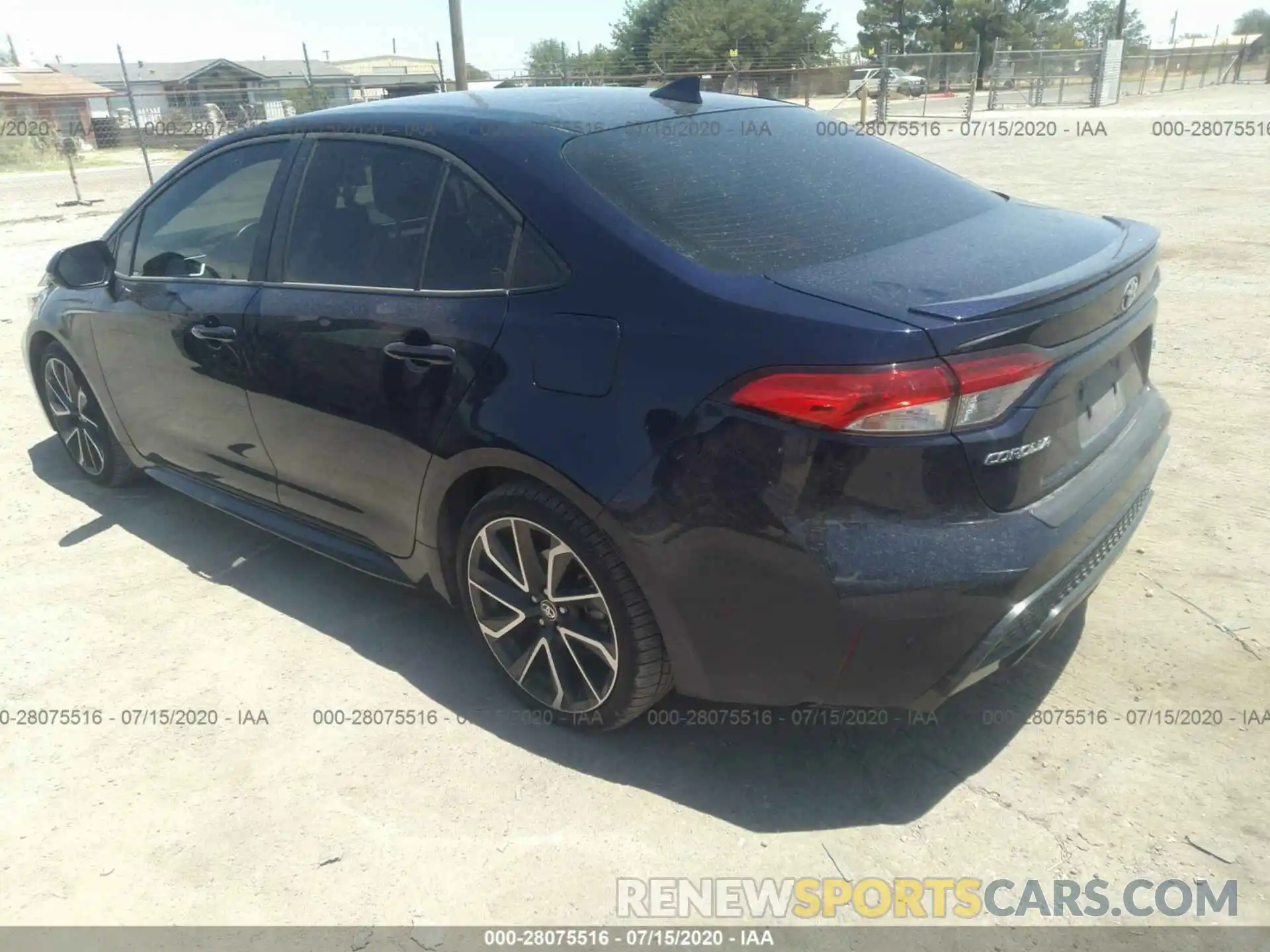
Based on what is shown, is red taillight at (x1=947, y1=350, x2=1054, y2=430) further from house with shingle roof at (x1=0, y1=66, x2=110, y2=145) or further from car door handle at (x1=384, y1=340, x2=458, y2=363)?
house with shingle roof at (x1=0, y1=66, x2=110, y2=145)

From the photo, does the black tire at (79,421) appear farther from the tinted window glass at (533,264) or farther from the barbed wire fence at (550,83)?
the barbed wire fence at (550,83)

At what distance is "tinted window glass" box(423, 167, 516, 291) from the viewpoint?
269 centimetres

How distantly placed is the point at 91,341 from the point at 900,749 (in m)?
3.74

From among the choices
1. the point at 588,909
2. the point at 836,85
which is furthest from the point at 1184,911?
the point at 836,85

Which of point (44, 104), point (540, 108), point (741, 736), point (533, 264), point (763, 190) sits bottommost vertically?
point (741, 736)

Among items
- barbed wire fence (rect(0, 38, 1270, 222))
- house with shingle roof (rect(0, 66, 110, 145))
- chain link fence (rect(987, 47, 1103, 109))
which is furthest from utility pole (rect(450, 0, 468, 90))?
chain link fence (rect(987, 47, 1103, 109))

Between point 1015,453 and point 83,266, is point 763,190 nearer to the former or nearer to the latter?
point 1015,453

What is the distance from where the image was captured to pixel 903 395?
207 centimetres

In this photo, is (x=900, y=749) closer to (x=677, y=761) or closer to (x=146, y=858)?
(x=677, y=761)

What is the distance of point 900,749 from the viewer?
108 inches

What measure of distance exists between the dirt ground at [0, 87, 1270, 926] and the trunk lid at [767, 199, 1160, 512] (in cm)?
24

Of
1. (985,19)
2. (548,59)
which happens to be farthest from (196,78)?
(985,19)

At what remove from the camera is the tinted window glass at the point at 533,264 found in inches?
100

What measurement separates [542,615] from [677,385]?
2.89ft
